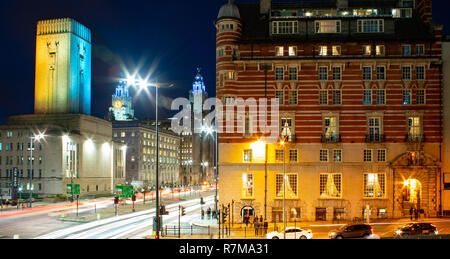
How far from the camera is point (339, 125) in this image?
53.8 meters

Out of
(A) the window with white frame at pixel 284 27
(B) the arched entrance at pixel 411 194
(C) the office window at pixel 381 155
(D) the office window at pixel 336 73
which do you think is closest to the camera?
(B) the arched entrance at pixel 411 194

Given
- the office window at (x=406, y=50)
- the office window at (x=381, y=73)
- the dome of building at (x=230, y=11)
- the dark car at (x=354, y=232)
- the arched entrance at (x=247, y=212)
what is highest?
the dome of building at (x=230, y=11)

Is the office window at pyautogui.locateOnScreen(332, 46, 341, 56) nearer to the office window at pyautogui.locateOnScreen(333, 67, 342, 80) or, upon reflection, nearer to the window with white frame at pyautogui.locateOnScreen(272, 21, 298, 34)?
the office window at pyautogui.locateOnScreen(333, 67, 342, 80)

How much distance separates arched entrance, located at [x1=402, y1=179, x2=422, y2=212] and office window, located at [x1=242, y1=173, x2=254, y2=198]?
58.1 ft

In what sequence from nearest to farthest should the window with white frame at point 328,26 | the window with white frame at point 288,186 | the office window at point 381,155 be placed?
1. the window with white frame at point 288,186
2. the office window at point 381,155
3. the window with white frame at point 328,26

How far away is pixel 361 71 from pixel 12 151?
323ft

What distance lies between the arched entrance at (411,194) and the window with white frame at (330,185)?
7.51m

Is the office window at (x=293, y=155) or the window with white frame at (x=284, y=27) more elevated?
the window with white frame at (x=284, y=27)

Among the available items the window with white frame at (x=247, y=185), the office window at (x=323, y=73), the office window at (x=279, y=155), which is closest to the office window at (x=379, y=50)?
the office window at (x=323, y=73)

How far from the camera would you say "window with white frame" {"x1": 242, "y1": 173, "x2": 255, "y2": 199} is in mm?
53562

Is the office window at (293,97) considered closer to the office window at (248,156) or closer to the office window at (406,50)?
the office window at (248,156)

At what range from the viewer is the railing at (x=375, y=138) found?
174ft

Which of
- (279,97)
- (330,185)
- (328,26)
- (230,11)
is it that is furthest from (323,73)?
(230,11)
